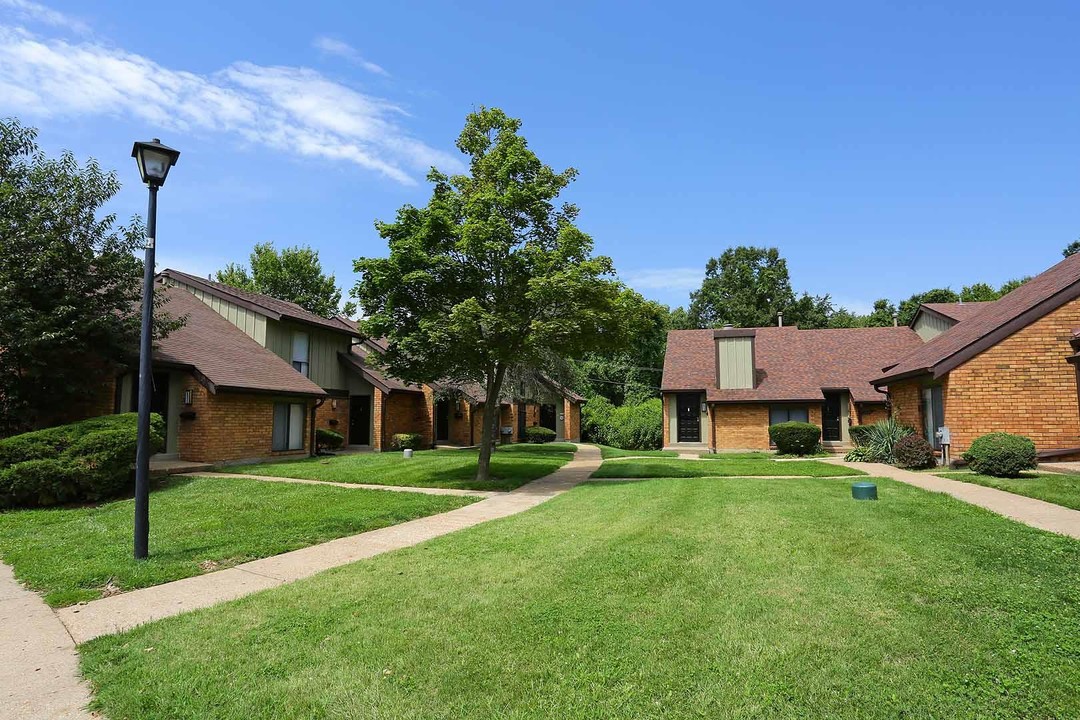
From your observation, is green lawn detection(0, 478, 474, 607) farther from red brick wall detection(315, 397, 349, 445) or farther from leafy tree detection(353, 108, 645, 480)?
red brick wall detection(315, 397, 349, 445)

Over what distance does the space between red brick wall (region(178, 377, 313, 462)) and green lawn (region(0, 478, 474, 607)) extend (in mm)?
4371

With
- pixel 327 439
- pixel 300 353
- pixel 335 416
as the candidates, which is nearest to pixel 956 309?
pixel 327 439

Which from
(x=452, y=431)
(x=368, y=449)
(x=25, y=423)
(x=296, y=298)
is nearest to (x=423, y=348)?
(x=25, y=423)

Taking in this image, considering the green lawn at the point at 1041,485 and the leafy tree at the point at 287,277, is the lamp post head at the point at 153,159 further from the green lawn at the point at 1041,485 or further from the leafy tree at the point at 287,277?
the leafy tree at the point at 287,277

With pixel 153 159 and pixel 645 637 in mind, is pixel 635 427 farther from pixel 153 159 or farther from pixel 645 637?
pixel 645 637

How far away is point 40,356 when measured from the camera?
12.1 meters

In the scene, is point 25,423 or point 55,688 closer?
point 55,688

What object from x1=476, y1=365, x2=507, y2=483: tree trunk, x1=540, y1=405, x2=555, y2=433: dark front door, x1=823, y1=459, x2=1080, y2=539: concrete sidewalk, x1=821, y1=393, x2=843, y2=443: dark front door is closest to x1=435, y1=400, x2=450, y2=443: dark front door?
x1=540, y1=405, x2=555, y2=433: dark front door

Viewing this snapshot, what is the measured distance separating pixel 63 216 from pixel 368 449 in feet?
47.6

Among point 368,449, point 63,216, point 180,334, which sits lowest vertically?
point 368,449

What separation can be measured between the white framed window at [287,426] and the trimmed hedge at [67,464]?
25.1 ft

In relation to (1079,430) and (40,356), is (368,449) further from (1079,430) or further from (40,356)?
(1079,430)

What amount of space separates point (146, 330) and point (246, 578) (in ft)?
10.1

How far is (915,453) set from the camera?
14633 millimetres
